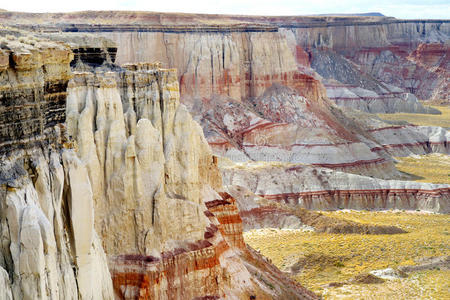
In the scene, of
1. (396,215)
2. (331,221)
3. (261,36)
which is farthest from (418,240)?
(261,36)

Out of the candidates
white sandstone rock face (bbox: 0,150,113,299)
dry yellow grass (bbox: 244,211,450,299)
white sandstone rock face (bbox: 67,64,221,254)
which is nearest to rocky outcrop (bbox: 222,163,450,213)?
dry yellow grass (bbox: 244,211,450,299)

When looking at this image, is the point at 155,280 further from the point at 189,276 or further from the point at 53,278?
the point at 53,278

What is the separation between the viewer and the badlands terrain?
43.1 ft

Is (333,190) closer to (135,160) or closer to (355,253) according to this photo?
(355,253)

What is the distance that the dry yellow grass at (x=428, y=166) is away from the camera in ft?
282

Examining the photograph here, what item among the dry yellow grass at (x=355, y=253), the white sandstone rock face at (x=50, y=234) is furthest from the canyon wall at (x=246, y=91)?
the white sandstone rock face at (x=50, y=234)

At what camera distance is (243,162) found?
261 feet

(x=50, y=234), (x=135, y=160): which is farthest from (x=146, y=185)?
(x=50, y=234)

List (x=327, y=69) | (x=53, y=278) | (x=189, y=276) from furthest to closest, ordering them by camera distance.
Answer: (x=327, y=69) < (x=189, y=276) < (x=53, y=278)

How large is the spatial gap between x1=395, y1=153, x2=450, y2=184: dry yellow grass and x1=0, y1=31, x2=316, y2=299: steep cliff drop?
194ft

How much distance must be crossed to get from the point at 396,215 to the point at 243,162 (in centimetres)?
2003

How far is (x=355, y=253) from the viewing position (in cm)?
4912

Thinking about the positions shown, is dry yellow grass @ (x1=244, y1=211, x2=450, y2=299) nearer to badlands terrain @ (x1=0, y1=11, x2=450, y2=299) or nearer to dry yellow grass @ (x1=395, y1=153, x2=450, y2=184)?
badlands terrain @ (x1=0, y1=11, x2=450, y2=299)

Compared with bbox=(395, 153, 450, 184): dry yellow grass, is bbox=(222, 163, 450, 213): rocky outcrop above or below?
above
